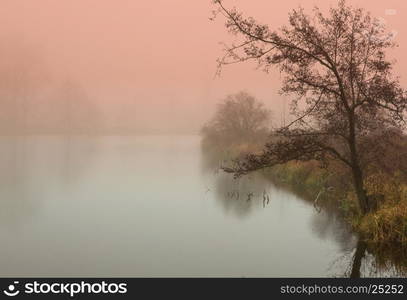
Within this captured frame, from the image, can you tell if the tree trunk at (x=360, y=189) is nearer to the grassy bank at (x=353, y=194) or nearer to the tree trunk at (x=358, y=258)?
the grassy bank at (x=353, y=194)

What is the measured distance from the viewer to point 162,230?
60.5 ft

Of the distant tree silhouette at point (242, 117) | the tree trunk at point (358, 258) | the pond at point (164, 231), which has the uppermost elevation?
the distant tree silhouette at point (242, 117)

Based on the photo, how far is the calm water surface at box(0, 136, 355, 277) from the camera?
538 inches

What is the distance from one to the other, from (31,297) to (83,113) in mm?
108555

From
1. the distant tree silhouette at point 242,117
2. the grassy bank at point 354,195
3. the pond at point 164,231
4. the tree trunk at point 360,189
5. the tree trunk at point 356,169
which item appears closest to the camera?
the pond at point 164,231

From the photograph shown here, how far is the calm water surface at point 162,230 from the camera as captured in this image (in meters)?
13.7

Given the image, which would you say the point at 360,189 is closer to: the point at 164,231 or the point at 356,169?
the point at 356,169

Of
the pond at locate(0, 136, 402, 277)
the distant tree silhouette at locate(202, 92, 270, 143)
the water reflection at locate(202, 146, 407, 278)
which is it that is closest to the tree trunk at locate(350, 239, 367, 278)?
the water reflection at locate(202, 146, 407, 278)

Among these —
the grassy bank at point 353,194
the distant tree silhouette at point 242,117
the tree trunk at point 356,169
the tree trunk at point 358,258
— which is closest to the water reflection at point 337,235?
the tree trunk at point 358,258

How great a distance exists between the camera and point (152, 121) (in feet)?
537

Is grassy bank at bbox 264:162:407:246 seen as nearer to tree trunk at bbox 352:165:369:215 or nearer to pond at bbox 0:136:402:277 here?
tree trunk at bbox 352:165:369:215

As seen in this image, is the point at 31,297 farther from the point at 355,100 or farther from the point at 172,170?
the point at 172,170

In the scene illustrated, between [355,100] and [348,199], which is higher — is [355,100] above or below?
above

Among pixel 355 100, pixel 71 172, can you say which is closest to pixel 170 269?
pixel 355 100
